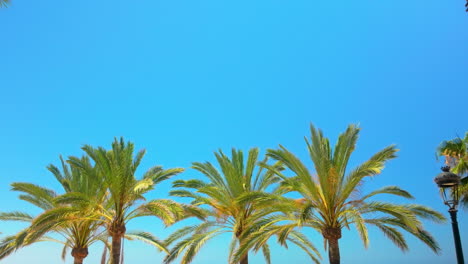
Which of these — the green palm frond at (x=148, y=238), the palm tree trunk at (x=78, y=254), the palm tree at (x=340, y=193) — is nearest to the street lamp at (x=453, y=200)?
the palm tree at (x=340, y=193)

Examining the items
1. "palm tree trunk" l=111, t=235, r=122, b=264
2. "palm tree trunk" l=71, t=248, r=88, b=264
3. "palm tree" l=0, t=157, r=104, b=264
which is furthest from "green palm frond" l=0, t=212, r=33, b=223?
"palm tree trunk" l=111, t=235, r=122, b=264

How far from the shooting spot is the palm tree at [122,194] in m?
19.0

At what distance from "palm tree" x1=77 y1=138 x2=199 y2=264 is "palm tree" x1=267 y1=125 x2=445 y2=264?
18.1ft

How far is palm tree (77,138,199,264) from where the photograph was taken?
19.0 m

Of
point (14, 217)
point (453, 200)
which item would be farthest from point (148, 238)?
point (453, 200)

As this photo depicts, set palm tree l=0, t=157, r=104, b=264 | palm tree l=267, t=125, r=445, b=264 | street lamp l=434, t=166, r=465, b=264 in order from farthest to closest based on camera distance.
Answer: palm tree l=0, t=157, r=104, b=264 → palm tree l=267, t=125, r=445, b=264 → street lamp l=434, t=166, r=465, b=264

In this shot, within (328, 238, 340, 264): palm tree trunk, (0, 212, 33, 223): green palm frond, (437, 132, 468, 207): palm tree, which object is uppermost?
(437, 132, 468, 207): palm tree

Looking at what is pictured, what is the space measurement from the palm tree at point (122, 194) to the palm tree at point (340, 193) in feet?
18.1

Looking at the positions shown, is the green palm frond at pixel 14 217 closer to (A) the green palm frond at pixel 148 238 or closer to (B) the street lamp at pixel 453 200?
(A) the green palm frond at pixel 148 238

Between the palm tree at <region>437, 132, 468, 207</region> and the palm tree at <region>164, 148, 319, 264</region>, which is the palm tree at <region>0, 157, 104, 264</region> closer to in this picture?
the palm tree at <region>164, 148, 319, 264</region>

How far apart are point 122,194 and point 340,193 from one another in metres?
9.88

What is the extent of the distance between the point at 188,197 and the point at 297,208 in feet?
22.8

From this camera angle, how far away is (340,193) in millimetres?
17281

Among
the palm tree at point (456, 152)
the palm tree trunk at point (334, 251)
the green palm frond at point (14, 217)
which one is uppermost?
the palm tree at point (456, 152)
